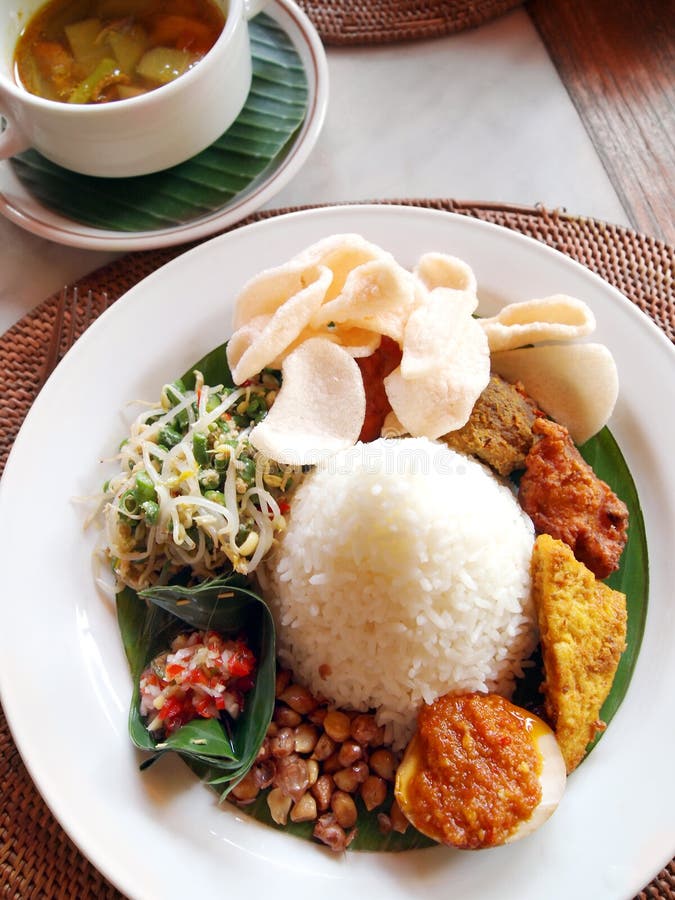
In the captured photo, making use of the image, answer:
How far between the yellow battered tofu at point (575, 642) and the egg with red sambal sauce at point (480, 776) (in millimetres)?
70

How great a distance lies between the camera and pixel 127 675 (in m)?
2.23

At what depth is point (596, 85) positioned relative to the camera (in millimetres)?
3391

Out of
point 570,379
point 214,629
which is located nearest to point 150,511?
point 214,629

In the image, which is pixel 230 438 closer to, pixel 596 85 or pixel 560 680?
pixel 560 680

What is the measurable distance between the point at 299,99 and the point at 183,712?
2.23 meters

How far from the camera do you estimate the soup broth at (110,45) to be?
8.72 feet

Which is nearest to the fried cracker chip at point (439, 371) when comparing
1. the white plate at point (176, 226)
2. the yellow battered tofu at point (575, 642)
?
the yellow battered tofu at point (575, 642)

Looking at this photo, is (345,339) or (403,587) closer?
(403,587)

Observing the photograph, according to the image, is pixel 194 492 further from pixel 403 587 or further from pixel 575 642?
pixel 575 642

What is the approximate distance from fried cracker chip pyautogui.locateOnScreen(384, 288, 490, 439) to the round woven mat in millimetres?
1721

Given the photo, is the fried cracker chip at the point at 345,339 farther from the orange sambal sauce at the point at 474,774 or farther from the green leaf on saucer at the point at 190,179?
the orange sambal sauce at the point at 474,774

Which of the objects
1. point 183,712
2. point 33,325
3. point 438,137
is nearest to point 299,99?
point 438,137

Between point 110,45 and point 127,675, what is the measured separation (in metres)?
2.15

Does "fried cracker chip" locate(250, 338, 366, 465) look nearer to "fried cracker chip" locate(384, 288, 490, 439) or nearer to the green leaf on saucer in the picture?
"fried cracker chip" locate(384, 288, 490, 439)
